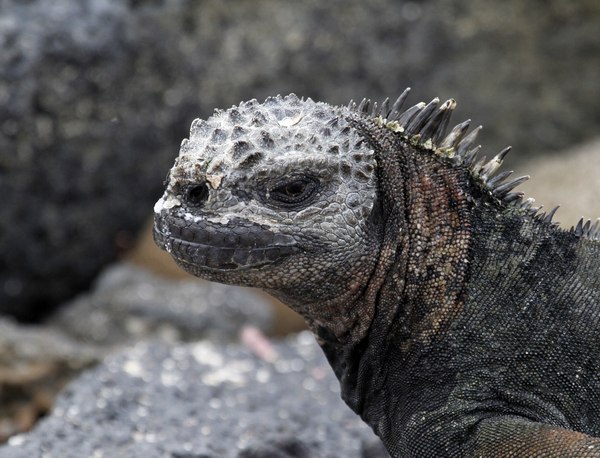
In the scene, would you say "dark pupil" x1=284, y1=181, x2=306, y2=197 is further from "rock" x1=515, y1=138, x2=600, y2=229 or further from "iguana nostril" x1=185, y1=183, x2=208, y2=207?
"rock" x1=515, y1=138, x2=600, y2=229

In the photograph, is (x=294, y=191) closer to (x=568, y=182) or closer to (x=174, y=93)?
(x=568, y=182)

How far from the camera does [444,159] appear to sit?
9.95 feet

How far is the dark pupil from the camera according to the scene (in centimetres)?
284

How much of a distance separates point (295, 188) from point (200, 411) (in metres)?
2.31

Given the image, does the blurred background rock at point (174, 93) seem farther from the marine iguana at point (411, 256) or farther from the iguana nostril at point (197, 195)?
the iguana nostril at point (197, 195)

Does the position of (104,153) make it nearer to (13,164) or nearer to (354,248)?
(13,164)

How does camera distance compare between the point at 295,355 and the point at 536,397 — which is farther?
the point at 295,355

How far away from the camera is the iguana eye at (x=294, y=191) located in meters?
2.84

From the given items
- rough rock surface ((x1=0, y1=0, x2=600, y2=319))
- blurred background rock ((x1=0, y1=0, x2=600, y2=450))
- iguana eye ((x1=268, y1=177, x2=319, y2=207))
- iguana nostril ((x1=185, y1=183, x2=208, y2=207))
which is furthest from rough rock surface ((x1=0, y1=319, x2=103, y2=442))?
iguana eye ((x1=268, y1=177, x2=319, y2=207))

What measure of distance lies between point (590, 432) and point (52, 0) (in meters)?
5.91

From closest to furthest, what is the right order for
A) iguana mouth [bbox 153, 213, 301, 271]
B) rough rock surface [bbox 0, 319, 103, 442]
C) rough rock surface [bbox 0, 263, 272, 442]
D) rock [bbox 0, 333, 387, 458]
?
1. iguana mouth [bbox 153, 213, 301, 271]
2. rock [bbox 0, 333, 387, 458]
3. rough rock surface [bbox 0, 319, 103, 442]
4. rough rock surface [bbox 0, 263, 272, 442]

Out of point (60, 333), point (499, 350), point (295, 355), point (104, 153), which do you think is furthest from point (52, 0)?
point (499, 350)

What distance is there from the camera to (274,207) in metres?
2.87

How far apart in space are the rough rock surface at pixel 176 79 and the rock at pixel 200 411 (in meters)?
2.52
